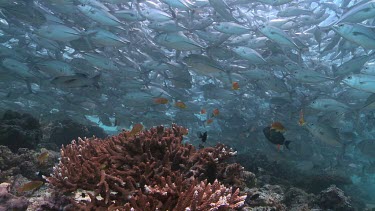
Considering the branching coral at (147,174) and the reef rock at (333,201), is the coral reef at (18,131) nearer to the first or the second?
the branching coral at (147,174)

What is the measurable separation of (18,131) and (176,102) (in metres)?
5.30

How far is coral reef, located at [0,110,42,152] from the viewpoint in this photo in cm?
802

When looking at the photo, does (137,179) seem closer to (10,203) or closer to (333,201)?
(10,203)

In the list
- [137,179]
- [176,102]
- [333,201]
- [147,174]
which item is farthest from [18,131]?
[333,201]

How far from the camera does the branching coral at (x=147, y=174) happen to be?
342 cm

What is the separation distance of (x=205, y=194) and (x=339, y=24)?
282 inches

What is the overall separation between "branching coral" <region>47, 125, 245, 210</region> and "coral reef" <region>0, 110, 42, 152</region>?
12.4ft

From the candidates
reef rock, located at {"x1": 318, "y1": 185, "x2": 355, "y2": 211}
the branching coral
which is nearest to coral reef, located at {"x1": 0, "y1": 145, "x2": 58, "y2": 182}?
the branching coral

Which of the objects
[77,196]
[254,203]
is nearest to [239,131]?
[254,203]

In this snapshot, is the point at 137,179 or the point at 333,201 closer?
the point at 137,179

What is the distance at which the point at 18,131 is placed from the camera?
26.6 feet

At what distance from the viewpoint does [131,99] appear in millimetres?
12609

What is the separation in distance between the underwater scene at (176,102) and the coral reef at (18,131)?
3 cm

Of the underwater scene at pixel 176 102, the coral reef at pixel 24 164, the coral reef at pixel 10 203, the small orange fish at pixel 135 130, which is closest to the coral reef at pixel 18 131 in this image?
the underwater scene at pixel 176 102
